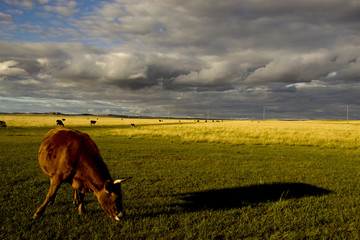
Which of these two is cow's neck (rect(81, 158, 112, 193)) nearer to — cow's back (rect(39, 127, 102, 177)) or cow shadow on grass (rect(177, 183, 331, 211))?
cow's back (rect(39, 127, 102, 177))

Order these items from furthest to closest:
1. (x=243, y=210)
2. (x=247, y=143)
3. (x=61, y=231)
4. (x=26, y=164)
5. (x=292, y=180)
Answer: (x=247, y=143), (x=26, y=164), (x=292, y=180), (x=243, y=210), (x=61, y=231)

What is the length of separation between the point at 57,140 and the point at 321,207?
847 cm

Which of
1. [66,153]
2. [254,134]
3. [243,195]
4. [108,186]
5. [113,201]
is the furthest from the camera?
[254,134]

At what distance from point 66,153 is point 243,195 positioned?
6.24 m

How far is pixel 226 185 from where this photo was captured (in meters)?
9.55

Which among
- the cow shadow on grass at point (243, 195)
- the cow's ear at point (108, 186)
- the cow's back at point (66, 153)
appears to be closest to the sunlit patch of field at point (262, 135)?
the cow shadow on grass at point (243, 195)

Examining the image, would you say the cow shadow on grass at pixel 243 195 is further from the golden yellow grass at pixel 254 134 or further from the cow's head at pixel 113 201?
the golden yellow grass at pixel 254 134

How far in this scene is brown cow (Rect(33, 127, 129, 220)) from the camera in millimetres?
5129

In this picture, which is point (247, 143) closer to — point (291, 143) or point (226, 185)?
point (291, 143)

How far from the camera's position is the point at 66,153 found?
18.7ft

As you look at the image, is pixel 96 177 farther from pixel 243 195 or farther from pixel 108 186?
pixel 243 195

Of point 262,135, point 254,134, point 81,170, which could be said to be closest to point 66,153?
point 81,170


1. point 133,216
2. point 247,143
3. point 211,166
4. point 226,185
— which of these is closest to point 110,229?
point 133,216

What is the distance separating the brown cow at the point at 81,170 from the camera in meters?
5.13
